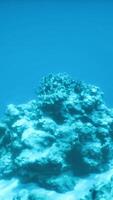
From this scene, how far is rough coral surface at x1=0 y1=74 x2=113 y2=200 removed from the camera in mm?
7664

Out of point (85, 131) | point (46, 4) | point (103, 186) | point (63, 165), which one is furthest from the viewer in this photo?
point (46, 4)

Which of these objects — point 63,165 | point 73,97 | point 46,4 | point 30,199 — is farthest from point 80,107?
point 46,4

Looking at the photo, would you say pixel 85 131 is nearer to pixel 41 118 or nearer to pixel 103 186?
pixel 41 118

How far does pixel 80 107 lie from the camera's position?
349 inches

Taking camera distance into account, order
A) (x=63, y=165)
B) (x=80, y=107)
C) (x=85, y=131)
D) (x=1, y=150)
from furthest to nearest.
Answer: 1. (x=1, y=150)
2. (x=80, y=107)
3. (x=85, y=131)
4. (x=63, y=165)

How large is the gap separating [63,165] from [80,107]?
177 cm

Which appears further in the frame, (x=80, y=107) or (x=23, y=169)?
(x=80, y=107)

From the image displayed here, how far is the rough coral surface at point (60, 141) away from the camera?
766 centimetres

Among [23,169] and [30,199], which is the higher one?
[23,169]

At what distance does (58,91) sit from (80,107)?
2.66ft

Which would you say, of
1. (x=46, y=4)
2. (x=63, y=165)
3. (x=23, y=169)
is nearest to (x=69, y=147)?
(x=63, y=165)

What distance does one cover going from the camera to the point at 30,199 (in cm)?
636

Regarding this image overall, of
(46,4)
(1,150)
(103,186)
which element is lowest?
(103,186)

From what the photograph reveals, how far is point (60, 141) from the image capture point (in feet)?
26.4
